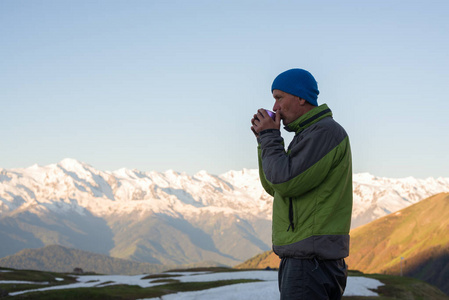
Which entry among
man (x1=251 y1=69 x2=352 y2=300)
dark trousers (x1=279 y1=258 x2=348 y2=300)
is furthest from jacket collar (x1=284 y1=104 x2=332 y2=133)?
dark trousers (x1=279 y1=258 x2=348 y2=300)

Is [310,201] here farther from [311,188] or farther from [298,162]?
[298,162]

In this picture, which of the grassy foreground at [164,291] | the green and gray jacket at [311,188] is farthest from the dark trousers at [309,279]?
the grassy foreground at [164,291]

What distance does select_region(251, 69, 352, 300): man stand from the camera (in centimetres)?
677

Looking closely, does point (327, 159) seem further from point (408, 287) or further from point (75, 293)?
point (408, 287)

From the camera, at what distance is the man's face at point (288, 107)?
748cm

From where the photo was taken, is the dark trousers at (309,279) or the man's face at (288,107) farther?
the man's face at (288,107)

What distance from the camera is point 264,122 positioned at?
23.7ft

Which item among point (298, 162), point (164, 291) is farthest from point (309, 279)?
point (164, 291)

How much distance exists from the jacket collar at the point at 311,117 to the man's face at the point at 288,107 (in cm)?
11

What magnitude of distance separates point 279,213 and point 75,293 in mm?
49828

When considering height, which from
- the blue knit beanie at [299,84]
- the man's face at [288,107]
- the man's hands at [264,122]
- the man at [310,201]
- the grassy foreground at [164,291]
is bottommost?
the grassy foreground at [164,291]

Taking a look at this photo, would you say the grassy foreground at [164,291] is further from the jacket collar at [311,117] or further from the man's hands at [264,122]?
the man's hands at [264,122]

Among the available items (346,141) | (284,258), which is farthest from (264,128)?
(284,258)

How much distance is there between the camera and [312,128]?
7.15 meters
